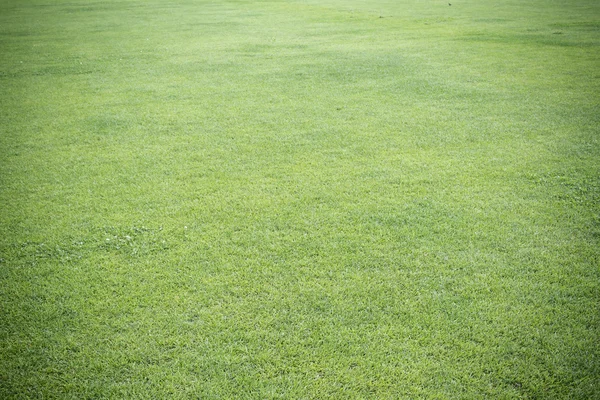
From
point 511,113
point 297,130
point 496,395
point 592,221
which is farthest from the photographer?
point 511,113

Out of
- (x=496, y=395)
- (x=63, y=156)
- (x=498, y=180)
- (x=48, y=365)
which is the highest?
(x=63, y=156)

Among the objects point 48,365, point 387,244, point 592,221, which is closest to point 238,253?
point 387,244

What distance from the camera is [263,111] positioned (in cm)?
Answer: 592

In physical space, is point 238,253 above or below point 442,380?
above

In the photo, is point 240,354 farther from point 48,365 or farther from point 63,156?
point 63,156

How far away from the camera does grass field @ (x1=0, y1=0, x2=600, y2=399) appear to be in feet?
7.50

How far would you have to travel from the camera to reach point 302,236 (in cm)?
328

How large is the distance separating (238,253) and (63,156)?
A: 2826 mm

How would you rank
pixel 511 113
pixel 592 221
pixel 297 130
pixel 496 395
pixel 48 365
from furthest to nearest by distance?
pixel 511 113 < pixel 297 130 < pixel 592 221 < pixel 48 365 < pixel 496 395

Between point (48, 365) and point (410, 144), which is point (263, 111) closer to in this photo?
point (410, 144)

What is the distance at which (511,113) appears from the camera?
5.63 metres

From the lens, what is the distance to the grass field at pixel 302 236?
2.29 meters

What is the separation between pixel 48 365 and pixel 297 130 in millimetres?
3710

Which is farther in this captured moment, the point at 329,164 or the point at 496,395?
the point at 329,164
